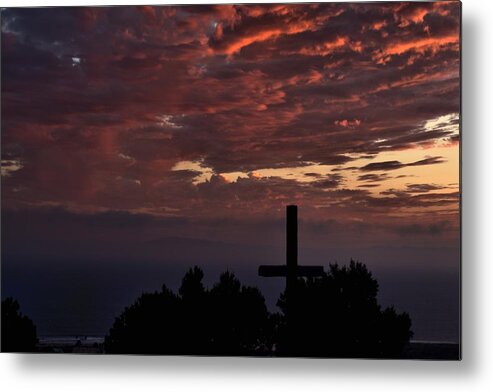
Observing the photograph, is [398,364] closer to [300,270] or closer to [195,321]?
[300,270]

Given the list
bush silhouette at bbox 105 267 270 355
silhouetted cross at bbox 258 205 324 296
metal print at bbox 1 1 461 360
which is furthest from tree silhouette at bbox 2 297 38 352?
silhouetted cross at bbox 258 205 324 296

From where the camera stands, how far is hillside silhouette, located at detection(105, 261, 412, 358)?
4.14 m

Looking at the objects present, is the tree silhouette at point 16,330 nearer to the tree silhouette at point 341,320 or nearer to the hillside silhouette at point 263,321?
the hillside silhouette at point 263,321

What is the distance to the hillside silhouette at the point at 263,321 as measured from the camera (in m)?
4.14

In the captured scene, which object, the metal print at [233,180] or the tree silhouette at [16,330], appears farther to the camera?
the tree silhouette at [16,330]

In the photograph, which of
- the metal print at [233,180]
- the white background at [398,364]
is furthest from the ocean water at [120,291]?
the white background at [398,364]

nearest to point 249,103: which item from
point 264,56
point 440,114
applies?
point 264,56

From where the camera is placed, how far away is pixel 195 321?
4.25 metres

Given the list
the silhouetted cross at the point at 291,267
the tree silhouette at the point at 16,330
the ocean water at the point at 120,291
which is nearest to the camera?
the ocean water at the point at 120,291

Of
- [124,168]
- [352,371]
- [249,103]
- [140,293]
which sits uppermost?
[249,103]

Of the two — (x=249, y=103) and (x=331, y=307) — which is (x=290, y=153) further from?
(x=331, y=307)

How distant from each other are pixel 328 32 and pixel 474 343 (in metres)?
1.31

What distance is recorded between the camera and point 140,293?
14.0 ft

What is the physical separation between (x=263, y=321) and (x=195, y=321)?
10.5 inches
